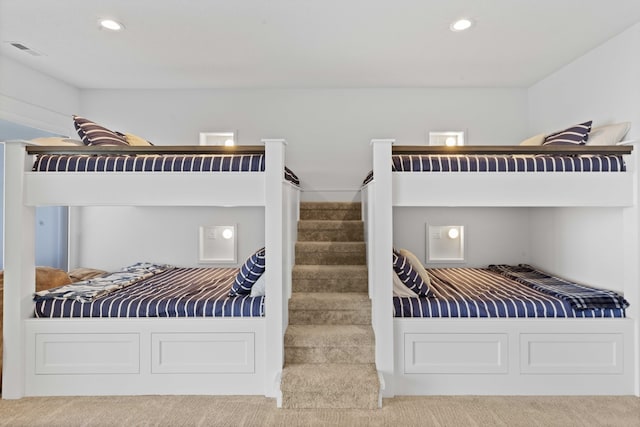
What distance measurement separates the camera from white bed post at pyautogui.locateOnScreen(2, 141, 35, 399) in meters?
2.32

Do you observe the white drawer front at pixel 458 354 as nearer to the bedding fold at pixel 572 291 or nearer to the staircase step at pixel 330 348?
the staircase step at pixel 330 348

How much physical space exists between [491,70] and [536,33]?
74cm

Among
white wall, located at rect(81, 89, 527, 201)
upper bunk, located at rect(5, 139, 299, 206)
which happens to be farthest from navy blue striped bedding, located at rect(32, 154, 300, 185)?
white wall, located at rect(81, 89, 527, 201)

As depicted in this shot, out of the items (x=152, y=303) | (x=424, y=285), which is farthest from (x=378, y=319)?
(x=152, y=303)

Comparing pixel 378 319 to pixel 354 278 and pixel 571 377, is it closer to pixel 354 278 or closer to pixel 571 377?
pixel 354 278

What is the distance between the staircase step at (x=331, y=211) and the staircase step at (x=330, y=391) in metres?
1.79

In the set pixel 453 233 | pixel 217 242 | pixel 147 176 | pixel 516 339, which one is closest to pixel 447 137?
pixel 453 233

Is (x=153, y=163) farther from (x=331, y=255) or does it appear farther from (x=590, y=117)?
(x=590, y=117)

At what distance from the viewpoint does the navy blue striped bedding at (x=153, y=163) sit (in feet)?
7.73

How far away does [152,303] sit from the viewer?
243cm

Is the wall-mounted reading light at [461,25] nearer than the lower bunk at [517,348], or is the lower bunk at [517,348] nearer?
the lower bunk at [517,348]

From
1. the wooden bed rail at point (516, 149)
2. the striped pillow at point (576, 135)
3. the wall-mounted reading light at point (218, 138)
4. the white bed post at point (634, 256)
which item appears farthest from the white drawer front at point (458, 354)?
the wall-mounted reading light at point (218, 138)

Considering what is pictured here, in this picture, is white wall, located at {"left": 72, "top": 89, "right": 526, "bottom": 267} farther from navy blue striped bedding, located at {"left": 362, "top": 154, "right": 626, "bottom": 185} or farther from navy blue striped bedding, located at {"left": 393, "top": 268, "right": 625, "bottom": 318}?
navy blue striped bedding, located at {"left": 393, "top": 268, "right": 625, "bottom": 318}

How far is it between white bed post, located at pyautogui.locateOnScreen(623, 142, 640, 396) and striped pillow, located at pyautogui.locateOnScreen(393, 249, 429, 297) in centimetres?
130
